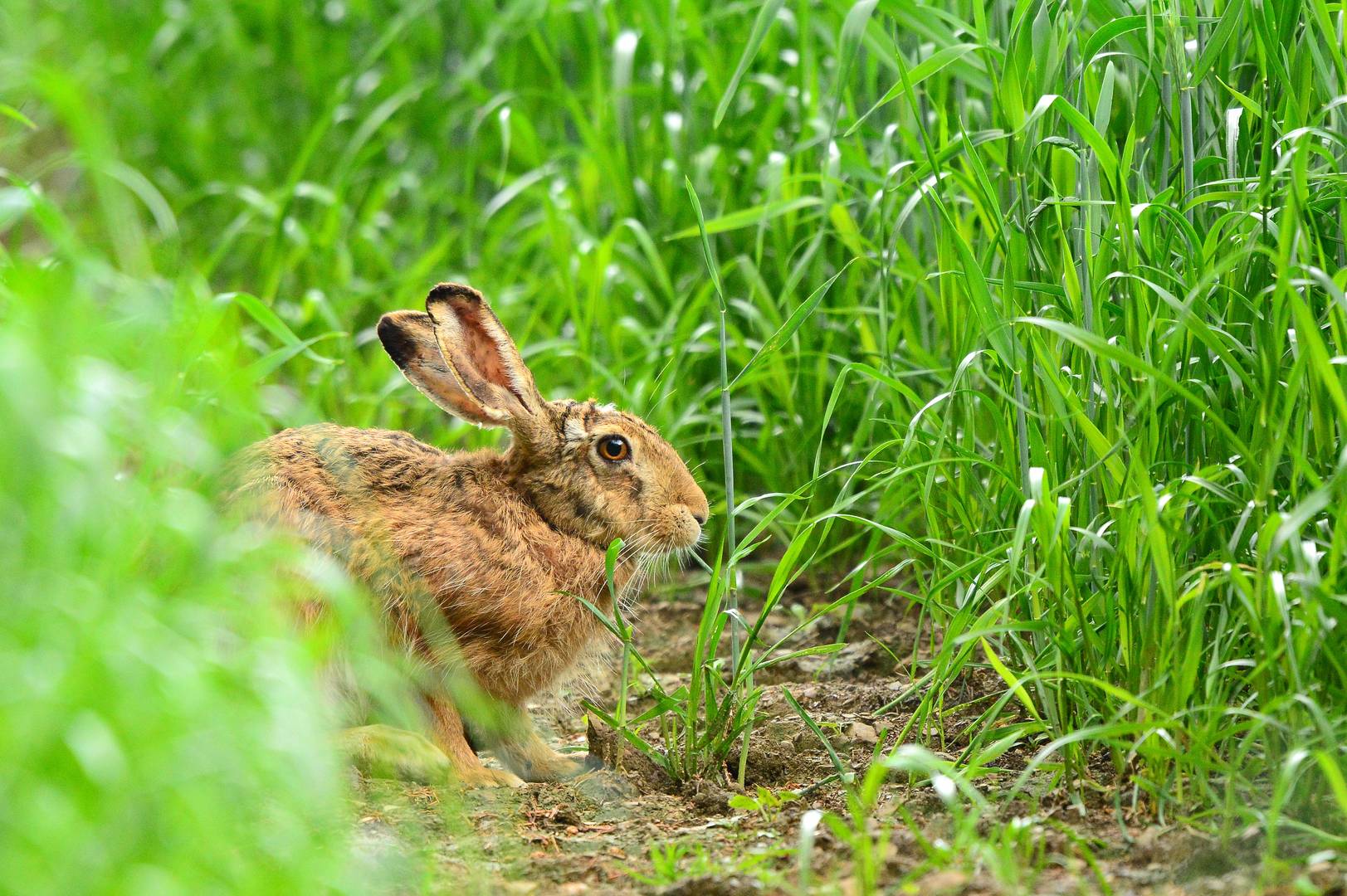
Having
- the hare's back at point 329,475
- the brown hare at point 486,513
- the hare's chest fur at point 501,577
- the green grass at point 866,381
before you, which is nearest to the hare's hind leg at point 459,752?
the brown hare at point 486,513

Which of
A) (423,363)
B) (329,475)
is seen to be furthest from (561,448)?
(329,475)

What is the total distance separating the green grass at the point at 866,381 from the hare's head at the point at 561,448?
0.31 meters

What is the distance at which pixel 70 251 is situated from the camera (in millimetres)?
2682

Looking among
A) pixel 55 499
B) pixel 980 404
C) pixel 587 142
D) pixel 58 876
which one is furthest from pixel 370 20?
pixel 58 876

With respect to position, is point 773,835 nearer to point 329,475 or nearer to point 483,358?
point 329,475

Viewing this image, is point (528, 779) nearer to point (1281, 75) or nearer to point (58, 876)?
point (58, 876)

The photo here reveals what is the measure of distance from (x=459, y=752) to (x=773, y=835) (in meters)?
1.05

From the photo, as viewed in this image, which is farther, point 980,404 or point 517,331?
point 517,331

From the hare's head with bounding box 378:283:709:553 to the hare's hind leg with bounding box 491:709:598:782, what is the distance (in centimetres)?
54

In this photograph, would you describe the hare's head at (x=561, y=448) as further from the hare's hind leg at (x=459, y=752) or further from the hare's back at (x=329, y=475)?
the hare's hind leg at (x=459, y=752)

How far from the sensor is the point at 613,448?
397cm

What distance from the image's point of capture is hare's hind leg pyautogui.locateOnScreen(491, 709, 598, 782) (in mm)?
3758

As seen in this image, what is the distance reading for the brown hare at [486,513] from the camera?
364cm

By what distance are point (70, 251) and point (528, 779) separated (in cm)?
182
